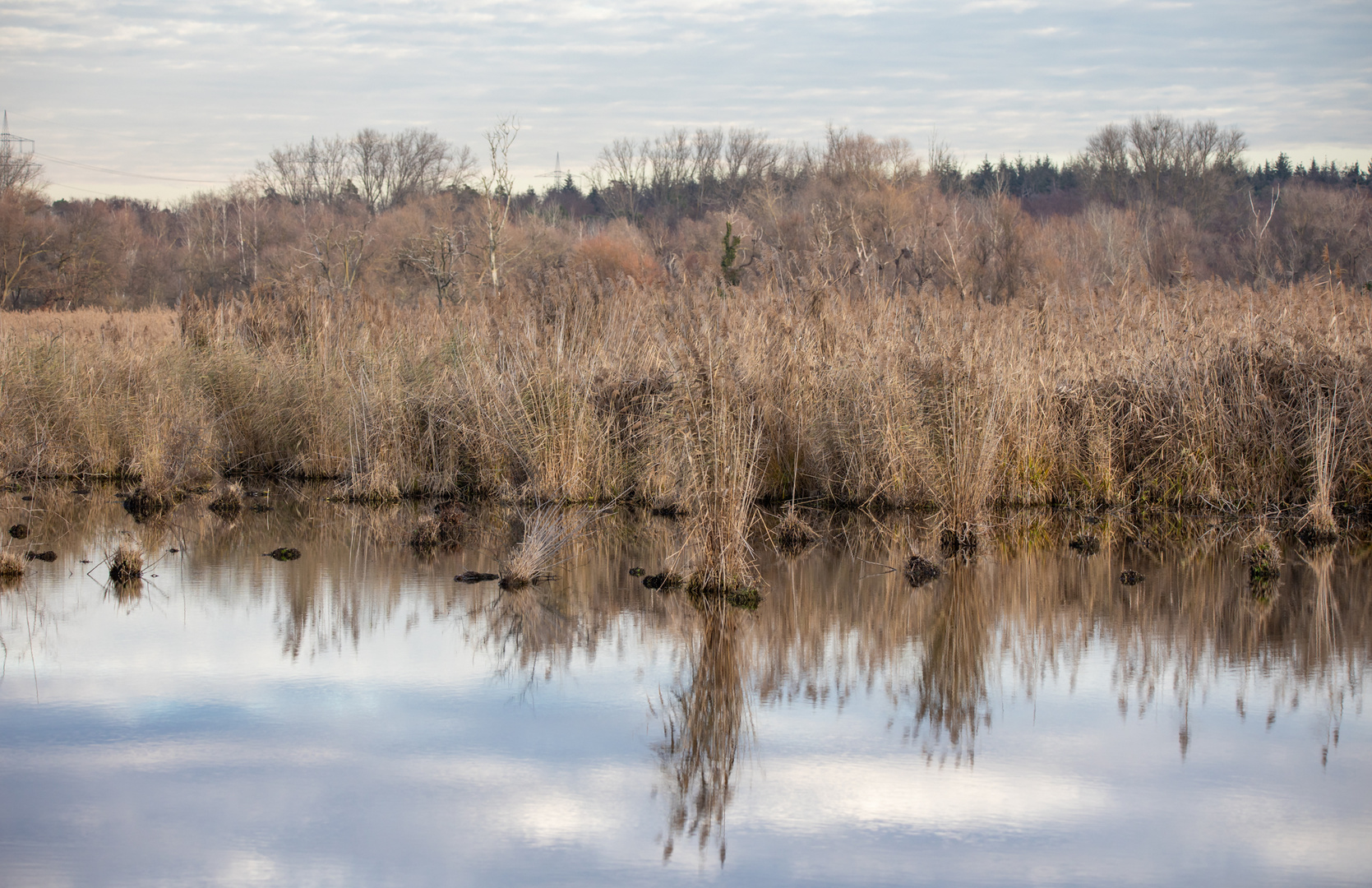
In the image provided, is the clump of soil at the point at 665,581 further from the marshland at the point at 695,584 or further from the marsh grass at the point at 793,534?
the marsh grass at the point at 793,534

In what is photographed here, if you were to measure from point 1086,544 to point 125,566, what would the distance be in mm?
7591

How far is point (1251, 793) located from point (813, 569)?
4.47 meters

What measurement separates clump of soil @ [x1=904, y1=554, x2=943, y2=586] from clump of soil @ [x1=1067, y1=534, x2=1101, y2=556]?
1639 millimetres

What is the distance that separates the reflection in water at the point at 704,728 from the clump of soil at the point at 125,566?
13.9 ft

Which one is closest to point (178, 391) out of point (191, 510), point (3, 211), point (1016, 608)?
point (191, 510)

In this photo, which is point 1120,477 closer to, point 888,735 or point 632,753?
point 888,735

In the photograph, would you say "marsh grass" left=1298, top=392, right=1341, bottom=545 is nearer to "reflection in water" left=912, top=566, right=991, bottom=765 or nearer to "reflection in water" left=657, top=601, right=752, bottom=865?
"reflection in water" left=912, top=566, right=991, bottom=765

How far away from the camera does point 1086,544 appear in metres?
9.94

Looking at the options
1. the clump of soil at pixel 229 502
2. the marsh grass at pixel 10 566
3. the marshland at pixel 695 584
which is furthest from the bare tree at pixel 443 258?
the marsh grass at pixel 10 566

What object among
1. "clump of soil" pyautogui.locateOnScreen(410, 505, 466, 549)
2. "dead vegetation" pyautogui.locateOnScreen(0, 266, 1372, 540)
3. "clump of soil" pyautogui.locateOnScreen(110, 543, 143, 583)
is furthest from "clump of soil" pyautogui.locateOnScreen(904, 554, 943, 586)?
"clump of soil" pyautogui.locateOnScreen(110, 543, 143, 583)

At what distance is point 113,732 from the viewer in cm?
541

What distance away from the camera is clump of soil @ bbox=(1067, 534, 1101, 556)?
9797mm

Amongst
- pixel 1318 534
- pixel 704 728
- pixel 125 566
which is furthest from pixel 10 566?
pixel 1318 534

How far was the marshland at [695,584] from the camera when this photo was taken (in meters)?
4.51
